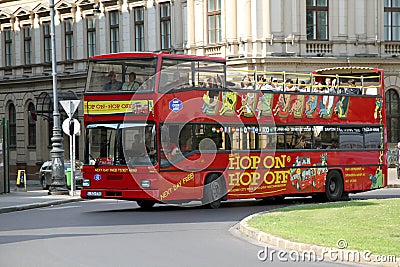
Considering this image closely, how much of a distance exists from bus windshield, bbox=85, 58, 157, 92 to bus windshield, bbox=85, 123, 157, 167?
977 millimetres

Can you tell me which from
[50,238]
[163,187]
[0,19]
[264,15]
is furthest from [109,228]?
[0,19]

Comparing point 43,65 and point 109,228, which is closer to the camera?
point 109,228

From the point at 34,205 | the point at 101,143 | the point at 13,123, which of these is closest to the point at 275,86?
the point at 101,143

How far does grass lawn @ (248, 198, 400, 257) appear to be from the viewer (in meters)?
15.5

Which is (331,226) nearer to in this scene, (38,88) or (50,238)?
(50,238)

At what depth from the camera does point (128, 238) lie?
18.0 metres

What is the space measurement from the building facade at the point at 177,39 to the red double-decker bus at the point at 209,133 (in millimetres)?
14772

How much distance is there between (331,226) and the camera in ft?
60.1

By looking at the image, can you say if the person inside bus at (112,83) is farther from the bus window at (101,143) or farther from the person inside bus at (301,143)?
the person inside bus at (301,143)

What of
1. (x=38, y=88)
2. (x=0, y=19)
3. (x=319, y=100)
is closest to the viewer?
(x=319, y=100)

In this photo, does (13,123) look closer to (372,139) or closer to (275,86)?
(372,139)

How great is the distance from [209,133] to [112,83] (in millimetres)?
2929

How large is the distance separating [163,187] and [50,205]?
20.5ft

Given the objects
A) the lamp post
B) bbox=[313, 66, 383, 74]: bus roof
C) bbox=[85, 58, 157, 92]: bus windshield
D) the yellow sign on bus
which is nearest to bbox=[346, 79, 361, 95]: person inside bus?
bbox=[313, 66, 383, 74]: bus roof
